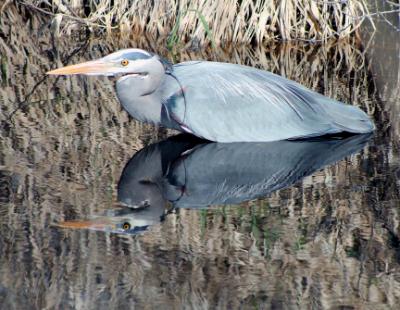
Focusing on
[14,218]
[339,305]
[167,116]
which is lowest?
[339,305]

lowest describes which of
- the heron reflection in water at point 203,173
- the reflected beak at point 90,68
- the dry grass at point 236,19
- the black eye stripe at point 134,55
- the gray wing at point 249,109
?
the heron reflection in water at point 203,173

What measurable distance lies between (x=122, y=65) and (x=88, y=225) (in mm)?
1586

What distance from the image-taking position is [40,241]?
425 centimetres

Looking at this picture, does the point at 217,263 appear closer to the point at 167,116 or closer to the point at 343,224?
the point at 343,224

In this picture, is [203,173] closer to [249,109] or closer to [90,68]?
[249,109]

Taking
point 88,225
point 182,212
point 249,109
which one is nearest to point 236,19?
point 249,109

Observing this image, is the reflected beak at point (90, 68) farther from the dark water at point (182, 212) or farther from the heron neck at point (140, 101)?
the dark water at point (182, 212)

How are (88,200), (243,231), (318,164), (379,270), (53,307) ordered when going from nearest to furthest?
(53,307) → (379,270) → (243,231) → (88,200) → (318,164)

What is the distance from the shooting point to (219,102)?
231 inches

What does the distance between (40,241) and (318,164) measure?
5.97ft

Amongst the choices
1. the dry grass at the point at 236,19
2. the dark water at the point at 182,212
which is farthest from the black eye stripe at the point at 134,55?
the dry grass at the point at 236,19

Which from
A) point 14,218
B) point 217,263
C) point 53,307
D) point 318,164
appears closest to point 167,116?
point 318,164

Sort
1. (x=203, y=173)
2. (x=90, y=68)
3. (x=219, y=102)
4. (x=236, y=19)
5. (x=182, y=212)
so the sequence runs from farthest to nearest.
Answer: (x=236, y=19), (x=219, y=102), (x=90, y=68), (x=203, y=173), (x=182, y=212)

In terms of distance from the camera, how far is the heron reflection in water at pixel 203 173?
4.70m
